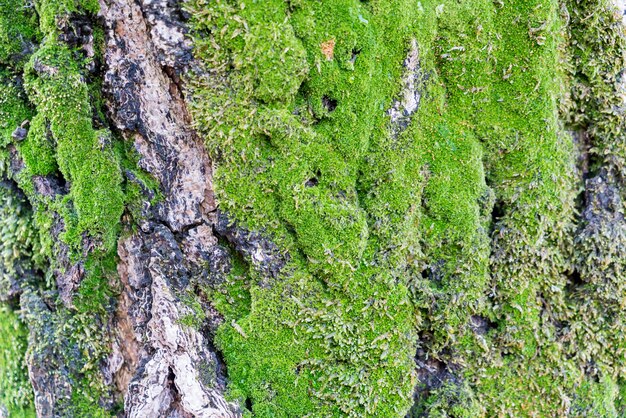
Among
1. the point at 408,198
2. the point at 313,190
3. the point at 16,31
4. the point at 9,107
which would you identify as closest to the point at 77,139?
the point at 9,107

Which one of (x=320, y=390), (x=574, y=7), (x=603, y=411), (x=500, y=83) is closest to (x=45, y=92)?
(x=320, y=390)

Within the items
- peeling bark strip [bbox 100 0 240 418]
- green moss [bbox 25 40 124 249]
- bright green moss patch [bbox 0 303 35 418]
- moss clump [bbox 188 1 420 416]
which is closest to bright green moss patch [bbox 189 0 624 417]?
moss clump [bbox 188 1 420 416]

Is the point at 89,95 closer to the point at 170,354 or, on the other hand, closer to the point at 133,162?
the point at 133,162

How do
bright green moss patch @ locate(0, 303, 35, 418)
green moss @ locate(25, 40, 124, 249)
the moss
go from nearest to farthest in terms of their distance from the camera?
1. green moss @ locate(25, 40, 124, 249)
2. the moss
3. bright green moss patch @ locate(0, 303, 35, 418)

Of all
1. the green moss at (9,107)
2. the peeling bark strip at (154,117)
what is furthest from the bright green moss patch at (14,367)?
the peeling bark strip at (154,117)

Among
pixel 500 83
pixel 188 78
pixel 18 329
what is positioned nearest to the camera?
pixel 188 78

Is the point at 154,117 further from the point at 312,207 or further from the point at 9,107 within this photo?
the point at 312,207

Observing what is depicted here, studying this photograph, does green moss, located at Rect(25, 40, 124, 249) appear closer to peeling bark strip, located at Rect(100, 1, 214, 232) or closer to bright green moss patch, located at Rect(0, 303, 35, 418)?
peeling bark strip, located at Rect(100, 1, 214, 232)
